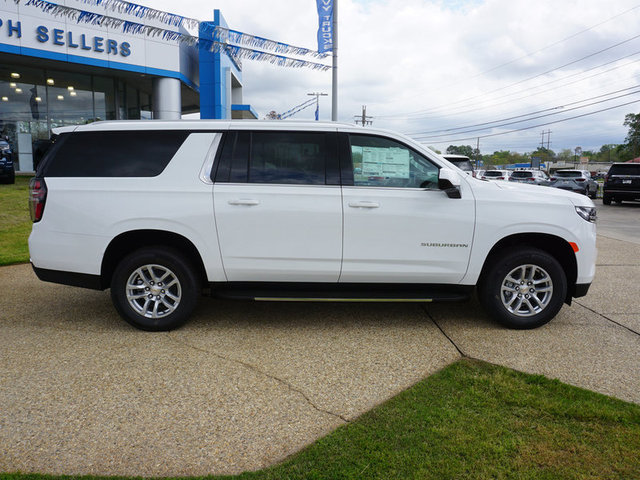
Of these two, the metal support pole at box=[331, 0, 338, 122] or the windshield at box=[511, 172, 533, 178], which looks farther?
the windshield at box=[511, 172, 533, 178]

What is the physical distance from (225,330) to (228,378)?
1094 millimetres

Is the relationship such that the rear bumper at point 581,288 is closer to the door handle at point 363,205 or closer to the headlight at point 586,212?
the headlight at point 586,212

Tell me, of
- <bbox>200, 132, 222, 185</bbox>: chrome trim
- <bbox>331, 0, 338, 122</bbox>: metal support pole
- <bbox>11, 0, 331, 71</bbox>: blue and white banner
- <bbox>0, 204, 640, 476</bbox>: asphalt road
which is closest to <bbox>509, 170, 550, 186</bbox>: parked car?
<bbox>331, 0, 338, 122</bbox>: metal support pole

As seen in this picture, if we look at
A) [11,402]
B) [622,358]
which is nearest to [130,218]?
[11,402]

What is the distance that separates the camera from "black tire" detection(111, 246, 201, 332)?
4547mm

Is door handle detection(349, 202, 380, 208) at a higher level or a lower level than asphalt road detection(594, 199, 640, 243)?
higher

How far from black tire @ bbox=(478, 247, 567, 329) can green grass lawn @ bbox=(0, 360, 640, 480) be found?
3.97ft

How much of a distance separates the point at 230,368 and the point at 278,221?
135cm

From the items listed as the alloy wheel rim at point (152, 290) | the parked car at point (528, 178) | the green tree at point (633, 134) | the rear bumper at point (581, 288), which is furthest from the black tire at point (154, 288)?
the green tree at point (633, 134)

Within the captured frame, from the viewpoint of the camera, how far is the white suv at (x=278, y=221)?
4492 mm

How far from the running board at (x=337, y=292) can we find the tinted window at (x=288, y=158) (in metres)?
0.98

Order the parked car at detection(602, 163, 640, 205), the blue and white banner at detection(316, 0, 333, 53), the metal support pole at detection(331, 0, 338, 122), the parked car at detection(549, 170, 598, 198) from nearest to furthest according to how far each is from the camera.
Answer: the blue and white banner at detection(316, 0, 333, 53)
the metal support pole at detection(331, 0, 338, 122)
the parked car at detection(602, 163, 640, 205)
the parked car at detection(549, 170, 598, 198)

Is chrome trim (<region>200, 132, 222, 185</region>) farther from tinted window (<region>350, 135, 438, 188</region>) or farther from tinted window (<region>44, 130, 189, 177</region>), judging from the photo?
tinted window (<region>350, 135, 438, 188</region>)

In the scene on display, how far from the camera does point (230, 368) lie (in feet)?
12.7
